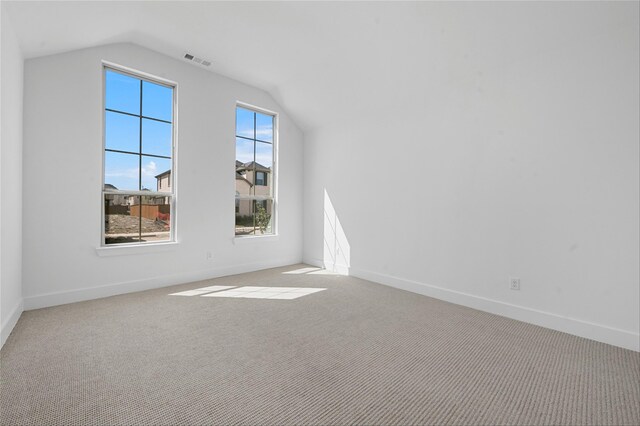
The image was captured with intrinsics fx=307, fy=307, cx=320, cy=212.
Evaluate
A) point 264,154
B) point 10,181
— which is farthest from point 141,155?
point 264,154

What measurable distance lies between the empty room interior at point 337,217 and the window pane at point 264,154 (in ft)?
1.33

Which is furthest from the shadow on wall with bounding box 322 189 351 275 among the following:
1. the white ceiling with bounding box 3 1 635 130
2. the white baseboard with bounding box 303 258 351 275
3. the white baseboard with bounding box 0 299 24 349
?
the white baseboard with bounding box 0 299 24 349

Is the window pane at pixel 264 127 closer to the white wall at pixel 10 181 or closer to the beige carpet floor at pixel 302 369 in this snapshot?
the white wall at pixel 10 181

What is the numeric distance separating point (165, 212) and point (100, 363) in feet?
7.72

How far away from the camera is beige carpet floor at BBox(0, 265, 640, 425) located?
1.62 metres

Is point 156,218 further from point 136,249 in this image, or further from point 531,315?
point 531,315

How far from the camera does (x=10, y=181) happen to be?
258 centimetres

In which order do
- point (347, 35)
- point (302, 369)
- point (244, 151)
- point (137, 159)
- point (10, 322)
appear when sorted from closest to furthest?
point (302, 369)
point (10, 322)
point (347, 35)
point (137, 159)
point (244, 151)

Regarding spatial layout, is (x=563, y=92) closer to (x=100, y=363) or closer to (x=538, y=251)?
(x=538, y=251)

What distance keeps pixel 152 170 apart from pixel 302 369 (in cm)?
326

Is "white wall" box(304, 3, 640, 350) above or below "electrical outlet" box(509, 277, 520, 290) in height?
above

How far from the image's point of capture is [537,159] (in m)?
2.92

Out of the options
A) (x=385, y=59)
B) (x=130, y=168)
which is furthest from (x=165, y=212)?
(x=385, y=59)

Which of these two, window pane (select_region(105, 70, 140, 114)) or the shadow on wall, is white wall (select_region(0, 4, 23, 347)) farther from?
the shadow on wall
